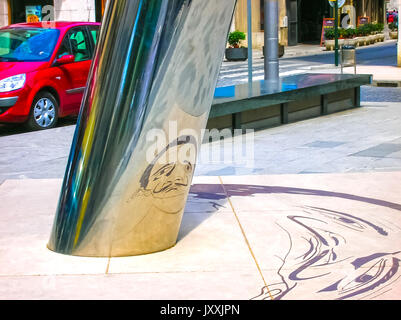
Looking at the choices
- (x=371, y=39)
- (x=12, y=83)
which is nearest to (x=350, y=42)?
(x=371, y=39)

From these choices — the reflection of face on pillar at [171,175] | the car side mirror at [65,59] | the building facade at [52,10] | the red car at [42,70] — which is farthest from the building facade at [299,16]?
the reflection of face on pillar at [171,175]

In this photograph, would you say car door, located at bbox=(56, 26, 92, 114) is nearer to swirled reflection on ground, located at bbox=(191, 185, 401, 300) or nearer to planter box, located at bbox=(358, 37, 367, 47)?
swirled reflection on ground, located at bbox=(191, 185, 401, 300)

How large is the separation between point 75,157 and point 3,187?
260 cm

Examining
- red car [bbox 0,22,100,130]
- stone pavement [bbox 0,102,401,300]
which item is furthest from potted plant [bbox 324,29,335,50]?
stone pavement [bbox 0,102,401,300]

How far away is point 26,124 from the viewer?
40.1ft

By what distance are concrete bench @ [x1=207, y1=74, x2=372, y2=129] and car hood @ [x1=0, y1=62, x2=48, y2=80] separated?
286 centimetres

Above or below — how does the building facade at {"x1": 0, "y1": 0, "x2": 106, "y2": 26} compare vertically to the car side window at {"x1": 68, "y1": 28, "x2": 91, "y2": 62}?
above

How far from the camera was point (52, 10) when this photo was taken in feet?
112

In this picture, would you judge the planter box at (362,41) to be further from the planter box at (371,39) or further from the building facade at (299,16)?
the building facade at (299,16)

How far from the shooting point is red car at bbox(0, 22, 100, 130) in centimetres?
1191

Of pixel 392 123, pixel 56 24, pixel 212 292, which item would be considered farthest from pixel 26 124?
pixel 212 292

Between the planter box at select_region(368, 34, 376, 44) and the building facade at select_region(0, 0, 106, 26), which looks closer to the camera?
the building facade at select_region(0, 0, 106, 26)

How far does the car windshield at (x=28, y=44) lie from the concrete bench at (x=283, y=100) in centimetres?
286

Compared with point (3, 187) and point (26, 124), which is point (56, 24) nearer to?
point (26, 124)
